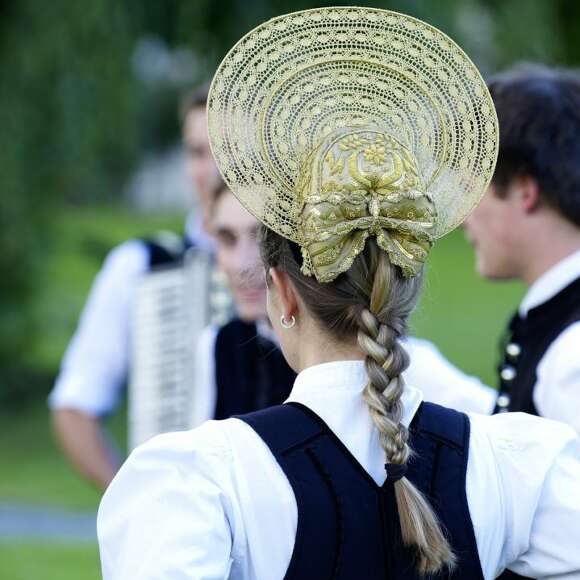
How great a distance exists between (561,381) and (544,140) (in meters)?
0.59

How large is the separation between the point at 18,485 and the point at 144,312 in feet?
18.9

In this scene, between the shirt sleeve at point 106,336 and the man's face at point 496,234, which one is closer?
the man's face at point 496,234

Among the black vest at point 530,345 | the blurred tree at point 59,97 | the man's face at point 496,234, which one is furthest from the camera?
the blurred tree at point 59,97

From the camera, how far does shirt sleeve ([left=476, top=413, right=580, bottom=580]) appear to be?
75.3 inches

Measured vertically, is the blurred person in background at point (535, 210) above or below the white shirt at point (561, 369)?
above

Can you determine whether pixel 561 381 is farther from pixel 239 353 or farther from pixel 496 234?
pixel 239 353

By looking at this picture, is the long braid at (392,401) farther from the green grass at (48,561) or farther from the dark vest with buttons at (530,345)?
the green grass at (48,561)

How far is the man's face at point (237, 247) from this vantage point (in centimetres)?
323

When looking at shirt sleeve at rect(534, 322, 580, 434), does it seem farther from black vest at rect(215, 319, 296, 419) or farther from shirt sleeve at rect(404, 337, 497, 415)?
black vest at rect(215, 319, 296, 419)

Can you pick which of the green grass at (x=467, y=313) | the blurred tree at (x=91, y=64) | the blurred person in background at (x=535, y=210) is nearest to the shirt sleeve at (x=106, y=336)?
the blurred person in background at (x=535, y=210)

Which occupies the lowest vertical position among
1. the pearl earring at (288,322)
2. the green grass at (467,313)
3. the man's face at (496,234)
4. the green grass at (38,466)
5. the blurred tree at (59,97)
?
the green grass at (38,466)

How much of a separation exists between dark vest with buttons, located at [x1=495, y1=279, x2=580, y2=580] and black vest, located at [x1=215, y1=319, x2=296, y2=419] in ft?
Answer: 2.22

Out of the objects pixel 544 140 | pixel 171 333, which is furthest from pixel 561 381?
pixel 171 333

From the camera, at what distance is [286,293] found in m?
1.95
